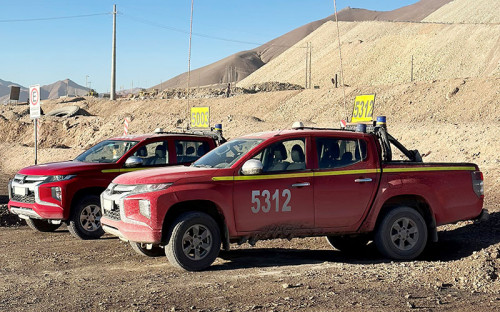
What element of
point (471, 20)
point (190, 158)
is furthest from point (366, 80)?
point (190, 158)

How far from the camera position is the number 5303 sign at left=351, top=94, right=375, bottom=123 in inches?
646

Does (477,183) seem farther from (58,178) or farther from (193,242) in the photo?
(58,178)

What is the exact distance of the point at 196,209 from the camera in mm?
8531

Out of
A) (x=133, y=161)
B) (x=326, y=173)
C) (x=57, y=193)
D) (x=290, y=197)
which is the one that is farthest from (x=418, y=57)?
(x=290, y=197)

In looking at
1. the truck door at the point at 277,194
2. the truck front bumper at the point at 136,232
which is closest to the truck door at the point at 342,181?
the truck door at the point at 277,194

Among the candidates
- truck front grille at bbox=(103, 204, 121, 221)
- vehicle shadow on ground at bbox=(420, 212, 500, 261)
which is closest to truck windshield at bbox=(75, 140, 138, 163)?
truck front grille at bbox=(103, 204, 121, 221)

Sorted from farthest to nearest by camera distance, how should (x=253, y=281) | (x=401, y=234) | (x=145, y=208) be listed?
(x=401, y=234) < (x=145, y=208) < (x=253, y=281)

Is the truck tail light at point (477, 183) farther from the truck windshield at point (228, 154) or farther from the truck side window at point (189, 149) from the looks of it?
the truck side window at point (189, 149)

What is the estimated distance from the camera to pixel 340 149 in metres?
9.20

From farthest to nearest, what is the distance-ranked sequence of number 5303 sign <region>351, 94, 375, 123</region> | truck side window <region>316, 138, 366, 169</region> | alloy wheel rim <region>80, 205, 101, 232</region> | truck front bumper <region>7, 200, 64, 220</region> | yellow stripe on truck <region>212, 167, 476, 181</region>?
number 5303 sign <region>351, 94, 375, 123</region>, alloy wheel rim <region>80, 205, 101, 232</region>, truck front bumper <region>7, 200, 64, 220</region>, truck side window <region>316, 138, 366, 169</region>, yellow stripe on truck <region>212, 167, 476, 181</region>

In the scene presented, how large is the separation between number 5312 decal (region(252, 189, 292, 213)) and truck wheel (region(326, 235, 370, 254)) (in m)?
1.86

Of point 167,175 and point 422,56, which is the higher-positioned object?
point 422,56

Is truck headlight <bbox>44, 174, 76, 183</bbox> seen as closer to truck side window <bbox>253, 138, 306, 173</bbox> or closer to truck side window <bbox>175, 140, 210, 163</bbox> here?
truck side window <bbox>175, 140, 210, 163</bbox>

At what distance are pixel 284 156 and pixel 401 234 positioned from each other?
2.02 metres
